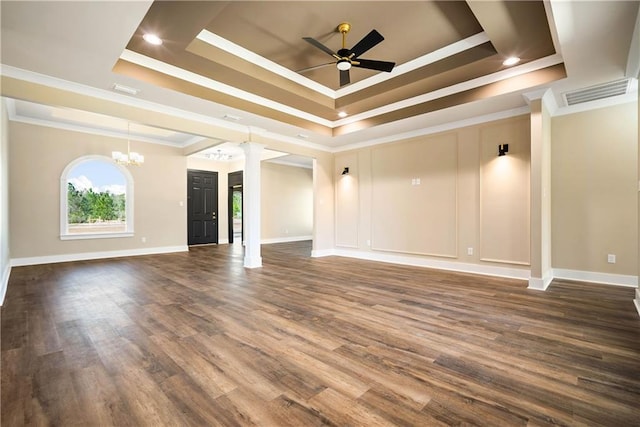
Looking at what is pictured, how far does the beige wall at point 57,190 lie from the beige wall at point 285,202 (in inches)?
120

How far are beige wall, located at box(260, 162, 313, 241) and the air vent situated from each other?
26.3 ft

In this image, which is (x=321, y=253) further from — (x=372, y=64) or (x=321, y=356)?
(x=321, y=356)

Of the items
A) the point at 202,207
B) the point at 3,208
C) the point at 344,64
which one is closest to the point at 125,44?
the point at 344,64

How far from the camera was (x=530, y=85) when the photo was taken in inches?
146

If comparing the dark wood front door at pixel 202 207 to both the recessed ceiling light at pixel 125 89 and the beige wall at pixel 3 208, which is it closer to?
the beige wall at pixel 3 208

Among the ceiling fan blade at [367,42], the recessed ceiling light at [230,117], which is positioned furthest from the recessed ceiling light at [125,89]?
the ceiling fan blade at [367,42]

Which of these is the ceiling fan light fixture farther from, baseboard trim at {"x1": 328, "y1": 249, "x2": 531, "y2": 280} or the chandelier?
the chandelier

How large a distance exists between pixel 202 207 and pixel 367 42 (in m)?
7.97

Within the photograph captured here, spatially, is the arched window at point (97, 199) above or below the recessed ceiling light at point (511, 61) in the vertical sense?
below

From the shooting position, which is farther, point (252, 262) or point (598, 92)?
point (252, 262)

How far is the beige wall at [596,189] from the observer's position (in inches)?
160

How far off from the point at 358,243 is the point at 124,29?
564cm

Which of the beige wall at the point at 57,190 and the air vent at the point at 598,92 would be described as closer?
the air vent at the point at 598,92

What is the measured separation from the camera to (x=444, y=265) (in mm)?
5391
